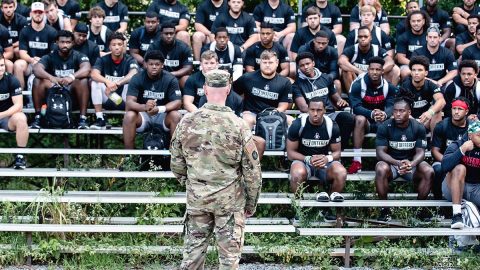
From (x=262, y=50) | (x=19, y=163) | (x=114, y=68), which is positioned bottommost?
(x=19, y=163)

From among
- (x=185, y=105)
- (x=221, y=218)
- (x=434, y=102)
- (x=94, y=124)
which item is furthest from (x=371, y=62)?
(x=221, y=218)

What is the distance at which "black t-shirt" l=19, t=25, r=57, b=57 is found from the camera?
12414mm

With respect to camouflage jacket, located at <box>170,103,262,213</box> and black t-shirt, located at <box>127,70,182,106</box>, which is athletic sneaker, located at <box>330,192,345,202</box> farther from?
camouflage jacket, located at <box>170,103,262,213</box>

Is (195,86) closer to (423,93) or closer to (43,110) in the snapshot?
(43,110)

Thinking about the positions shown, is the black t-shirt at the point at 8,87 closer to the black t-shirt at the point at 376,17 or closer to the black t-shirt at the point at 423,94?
the black t-shirt at the point at 423,94

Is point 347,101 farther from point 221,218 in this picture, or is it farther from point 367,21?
point 221,218

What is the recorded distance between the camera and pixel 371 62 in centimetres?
1129

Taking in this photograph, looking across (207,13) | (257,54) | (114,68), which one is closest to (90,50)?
(114,68)

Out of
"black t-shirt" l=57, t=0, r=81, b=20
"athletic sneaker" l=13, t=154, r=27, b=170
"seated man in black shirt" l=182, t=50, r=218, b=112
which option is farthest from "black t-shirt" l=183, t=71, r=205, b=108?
"black t-shirt" l=57, t=0, r=81, b=20

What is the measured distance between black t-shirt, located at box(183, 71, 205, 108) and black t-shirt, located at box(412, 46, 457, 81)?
3.10 m

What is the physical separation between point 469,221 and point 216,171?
12.7ft

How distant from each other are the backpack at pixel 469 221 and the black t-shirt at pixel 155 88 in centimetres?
378

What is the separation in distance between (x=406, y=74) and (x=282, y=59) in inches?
69.1

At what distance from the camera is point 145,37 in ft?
41.9
